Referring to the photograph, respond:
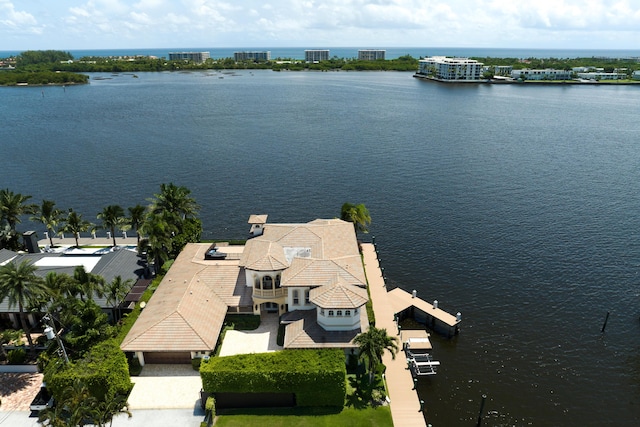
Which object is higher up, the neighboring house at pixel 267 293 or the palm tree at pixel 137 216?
the palm tree at pixel 137 216

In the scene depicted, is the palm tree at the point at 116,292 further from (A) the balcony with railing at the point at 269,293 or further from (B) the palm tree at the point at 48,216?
(B) the palm tree at the point at 48,216

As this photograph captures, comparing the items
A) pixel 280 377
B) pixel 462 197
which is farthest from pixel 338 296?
pixel 462 197

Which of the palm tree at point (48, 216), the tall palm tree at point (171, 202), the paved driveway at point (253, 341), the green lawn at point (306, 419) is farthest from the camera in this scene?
the palm tree at point (48, 216)

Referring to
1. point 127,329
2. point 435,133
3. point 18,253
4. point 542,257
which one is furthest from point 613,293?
point 435,133

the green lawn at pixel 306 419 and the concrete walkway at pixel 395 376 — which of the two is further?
the concrete walkway at pixel 395 376

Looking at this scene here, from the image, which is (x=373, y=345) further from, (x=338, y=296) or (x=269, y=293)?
(x=269, y=293)

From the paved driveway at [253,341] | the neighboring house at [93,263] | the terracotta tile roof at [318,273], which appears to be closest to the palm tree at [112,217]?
the neighboring house at [93,263]

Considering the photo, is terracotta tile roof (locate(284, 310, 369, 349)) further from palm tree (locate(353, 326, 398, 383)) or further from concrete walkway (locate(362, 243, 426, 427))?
concrete walkway (locate(362, 243, 426, 427))
